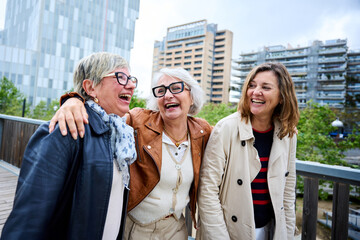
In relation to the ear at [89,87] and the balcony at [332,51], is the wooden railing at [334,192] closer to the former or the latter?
the ear at [89,87]

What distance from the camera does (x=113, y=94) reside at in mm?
1451

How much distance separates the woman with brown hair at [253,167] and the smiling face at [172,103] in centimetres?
32

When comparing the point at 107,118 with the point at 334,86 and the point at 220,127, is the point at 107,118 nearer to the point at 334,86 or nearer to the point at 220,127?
the point at 220,127

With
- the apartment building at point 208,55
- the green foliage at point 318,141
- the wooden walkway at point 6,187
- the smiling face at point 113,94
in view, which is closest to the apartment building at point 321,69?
the apartment building at point 208,55

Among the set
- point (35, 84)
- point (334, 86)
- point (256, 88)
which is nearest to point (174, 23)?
point (334, 86)

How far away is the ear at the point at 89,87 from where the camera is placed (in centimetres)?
141

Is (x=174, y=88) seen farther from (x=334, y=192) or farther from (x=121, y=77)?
(x=334, y=192)

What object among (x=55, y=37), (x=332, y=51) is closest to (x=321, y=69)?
(x=332, y=51)

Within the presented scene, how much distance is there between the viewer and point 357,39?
79312 millimetres

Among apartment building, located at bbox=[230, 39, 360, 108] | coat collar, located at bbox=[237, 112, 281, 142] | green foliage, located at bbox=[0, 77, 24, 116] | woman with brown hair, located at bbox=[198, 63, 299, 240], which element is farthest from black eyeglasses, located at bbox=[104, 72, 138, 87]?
apartment building, located at bbox=[230, 39, 360, 108]

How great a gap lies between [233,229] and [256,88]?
1069 millimetres

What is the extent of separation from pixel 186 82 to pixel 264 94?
2.07ft

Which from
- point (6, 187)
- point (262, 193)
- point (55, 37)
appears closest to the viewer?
point (262, 193)

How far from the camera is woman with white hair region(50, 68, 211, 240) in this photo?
1.63 m
